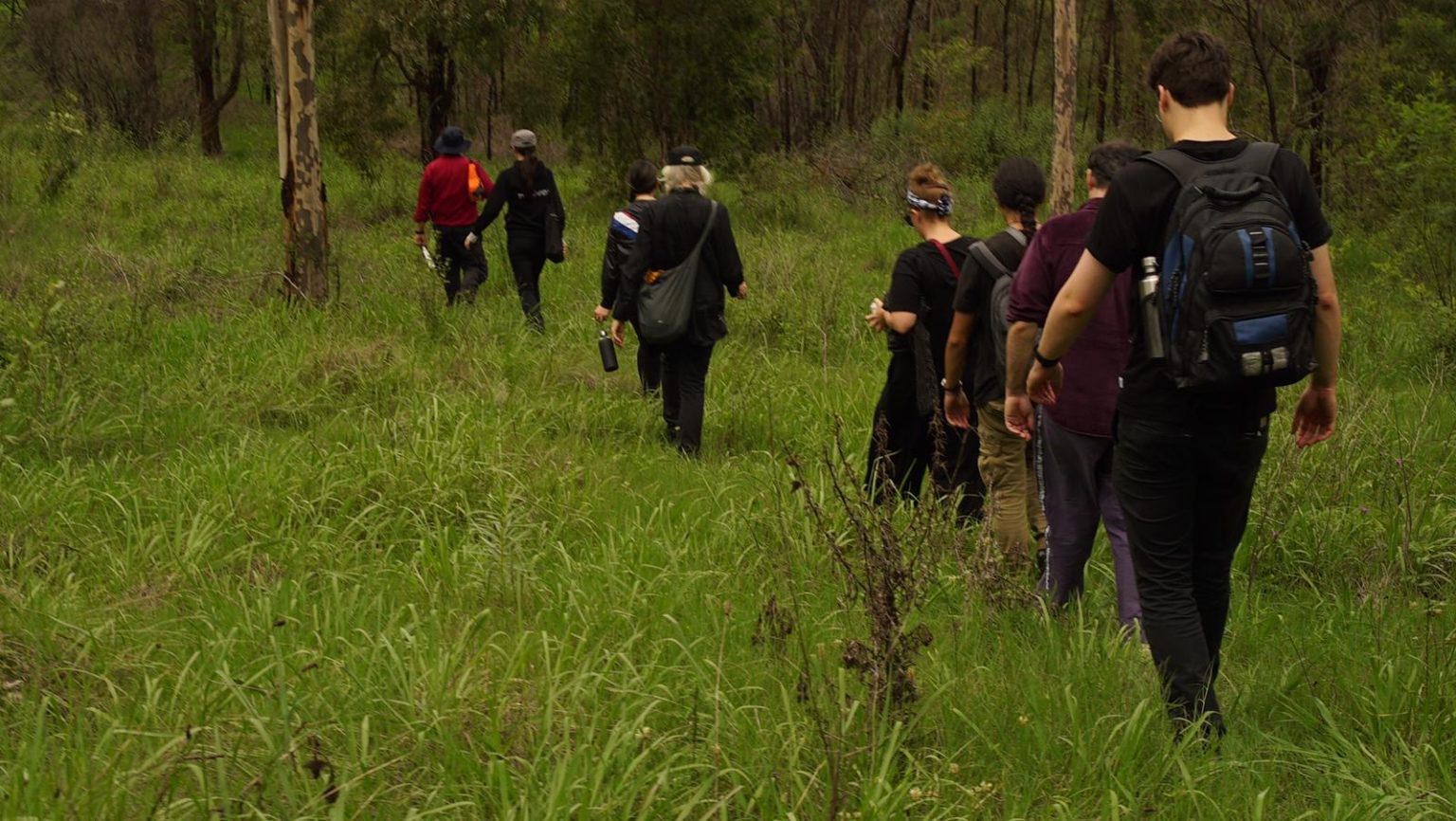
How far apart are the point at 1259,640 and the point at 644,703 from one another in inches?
92.5

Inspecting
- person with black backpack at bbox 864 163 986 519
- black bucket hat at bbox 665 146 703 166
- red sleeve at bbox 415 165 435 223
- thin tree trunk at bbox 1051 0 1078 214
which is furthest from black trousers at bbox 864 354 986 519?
thin tree trunk at bbox 1051 0 1078 214

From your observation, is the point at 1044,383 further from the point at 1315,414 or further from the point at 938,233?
the point at 938,233

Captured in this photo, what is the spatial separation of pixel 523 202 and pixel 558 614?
6662 mm

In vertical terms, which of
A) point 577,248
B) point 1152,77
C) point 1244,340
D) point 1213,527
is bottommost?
point 577,248

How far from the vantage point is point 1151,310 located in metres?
3.37

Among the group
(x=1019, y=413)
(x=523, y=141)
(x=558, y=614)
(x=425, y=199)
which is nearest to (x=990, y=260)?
(x=1019, y=413)

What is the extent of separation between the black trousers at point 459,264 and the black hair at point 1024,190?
22.4 feet

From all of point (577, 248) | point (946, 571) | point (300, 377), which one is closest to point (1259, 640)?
point (946, 571)

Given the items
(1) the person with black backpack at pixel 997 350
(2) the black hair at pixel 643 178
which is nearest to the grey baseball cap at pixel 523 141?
(2) the black hair at pixel 643 178

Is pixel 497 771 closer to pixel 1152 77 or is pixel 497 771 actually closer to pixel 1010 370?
pixel 1010 370

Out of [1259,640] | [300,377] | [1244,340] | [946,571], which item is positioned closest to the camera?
[1244,340]

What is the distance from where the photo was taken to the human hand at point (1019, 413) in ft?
14.2

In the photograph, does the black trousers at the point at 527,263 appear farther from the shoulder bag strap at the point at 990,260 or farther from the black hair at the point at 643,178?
the shoulder bag strap at the point at 990,260

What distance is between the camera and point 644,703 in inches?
143
